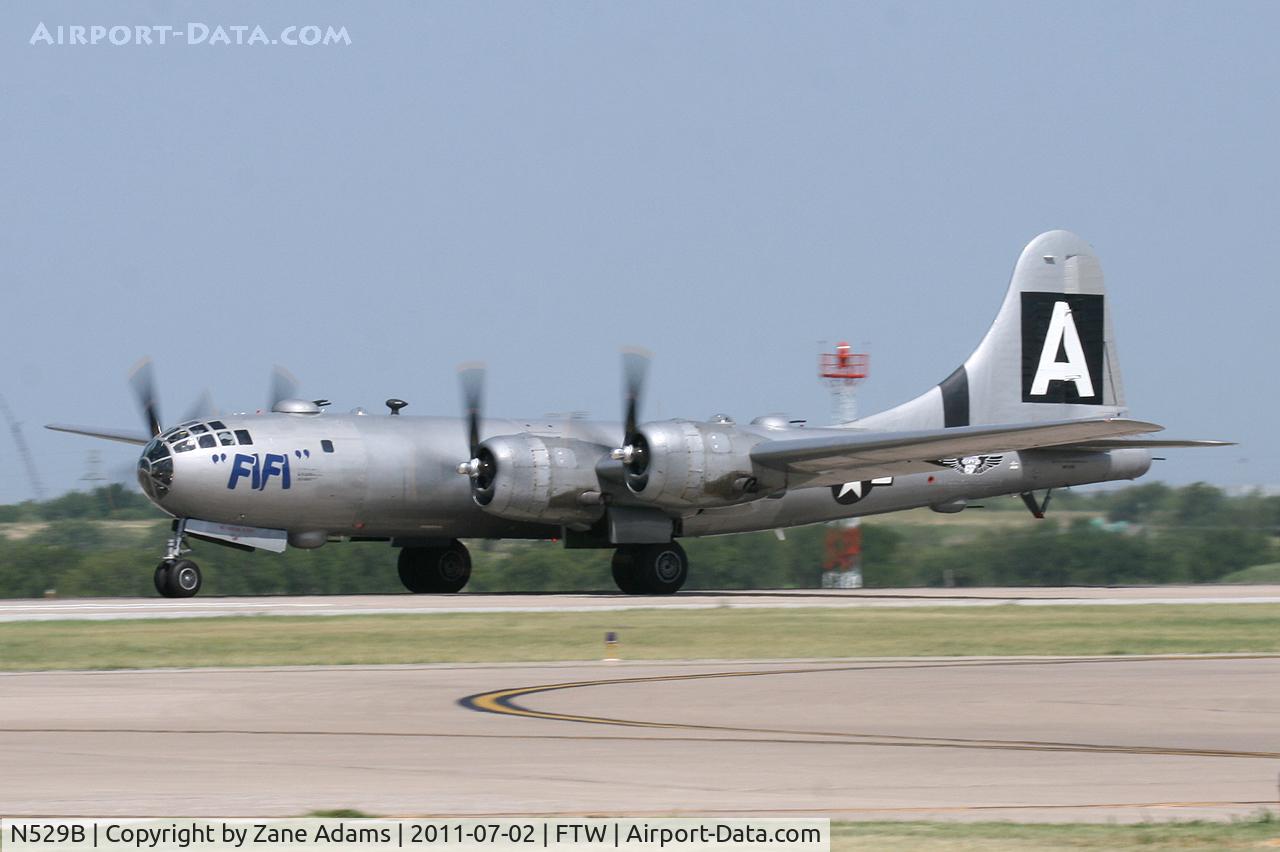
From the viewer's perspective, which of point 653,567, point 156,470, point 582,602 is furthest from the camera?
point 653,567

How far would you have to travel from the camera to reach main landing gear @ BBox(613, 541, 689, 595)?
37125mm

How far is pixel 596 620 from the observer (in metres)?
27.0

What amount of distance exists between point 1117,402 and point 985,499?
405cm

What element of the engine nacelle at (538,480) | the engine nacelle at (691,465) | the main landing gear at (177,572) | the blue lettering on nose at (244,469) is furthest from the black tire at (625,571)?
the main landing gear at (177,572)

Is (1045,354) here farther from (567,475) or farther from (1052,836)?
(1052,836)

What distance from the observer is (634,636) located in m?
23.9

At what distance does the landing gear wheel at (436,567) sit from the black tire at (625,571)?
375 centimetres

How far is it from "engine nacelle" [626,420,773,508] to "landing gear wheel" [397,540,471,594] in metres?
5.56

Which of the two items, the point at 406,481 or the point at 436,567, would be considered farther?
the point at 436,567

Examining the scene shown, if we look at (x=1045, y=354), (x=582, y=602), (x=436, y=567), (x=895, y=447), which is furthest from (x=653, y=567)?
(x=1045, y=354)

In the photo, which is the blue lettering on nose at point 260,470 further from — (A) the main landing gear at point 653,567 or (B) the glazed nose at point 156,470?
(A) the main landing gear at point 653,567

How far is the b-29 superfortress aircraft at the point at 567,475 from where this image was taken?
34.0 metres
